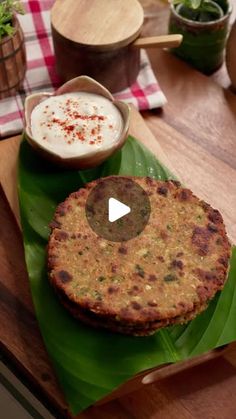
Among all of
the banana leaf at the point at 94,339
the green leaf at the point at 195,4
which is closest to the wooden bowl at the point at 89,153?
the banana leaf at the point at 94,339

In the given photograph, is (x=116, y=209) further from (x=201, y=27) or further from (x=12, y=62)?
(x=201, y=27)

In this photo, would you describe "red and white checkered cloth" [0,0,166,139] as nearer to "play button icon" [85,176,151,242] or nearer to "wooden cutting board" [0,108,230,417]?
"wooden cutting board" [0,108,230,417]

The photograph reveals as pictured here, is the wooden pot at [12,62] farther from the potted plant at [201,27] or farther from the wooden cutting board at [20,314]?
the potted plant at [201,27]

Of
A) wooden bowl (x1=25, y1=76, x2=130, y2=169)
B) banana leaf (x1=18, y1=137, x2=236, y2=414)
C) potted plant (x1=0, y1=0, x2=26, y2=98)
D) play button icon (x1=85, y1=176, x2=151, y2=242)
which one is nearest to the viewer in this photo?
banana leaf (x1=18, y1=137, x2=236, y2=414)

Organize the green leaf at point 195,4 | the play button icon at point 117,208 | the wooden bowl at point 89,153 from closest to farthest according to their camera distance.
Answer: the play button icon at point 117,208, the wooden bowl at point 89,153, the green leaf at point 195,4

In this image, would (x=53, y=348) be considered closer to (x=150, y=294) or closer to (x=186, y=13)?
(x=150, y=294)

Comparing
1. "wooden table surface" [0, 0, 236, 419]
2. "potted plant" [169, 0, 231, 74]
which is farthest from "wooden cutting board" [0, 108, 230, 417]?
"potted plant" [169, 0, 231, 74]
